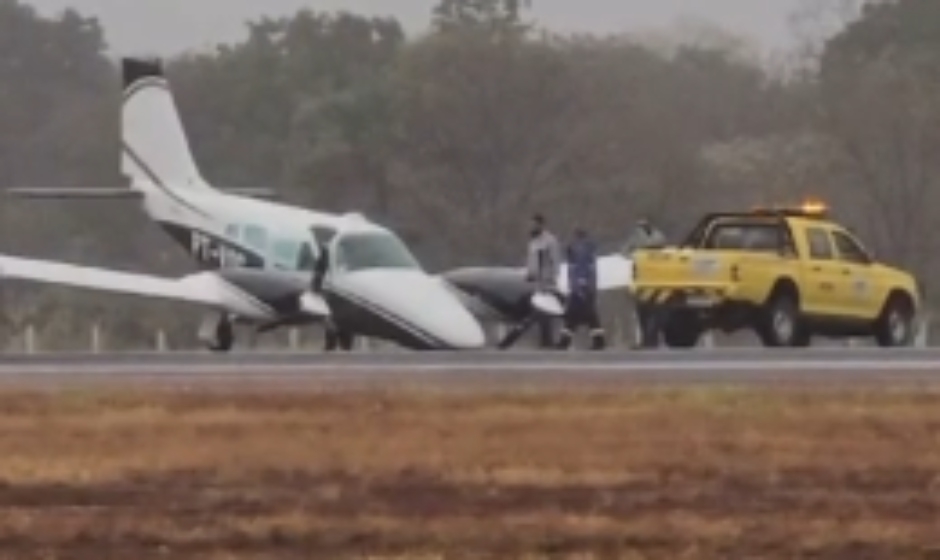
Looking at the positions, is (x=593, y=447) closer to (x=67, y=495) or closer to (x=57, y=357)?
(x=67, y=495)

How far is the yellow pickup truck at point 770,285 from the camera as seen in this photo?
39344 millimetres

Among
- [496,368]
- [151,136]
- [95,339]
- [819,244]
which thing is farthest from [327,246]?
[496,368]

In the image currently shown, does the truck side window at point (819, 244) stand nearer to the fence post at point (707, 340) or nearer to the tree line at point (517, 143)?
the fence post at point (707, 340)

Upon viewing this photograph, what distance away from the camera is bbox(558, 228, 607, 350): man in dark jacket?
133 feet

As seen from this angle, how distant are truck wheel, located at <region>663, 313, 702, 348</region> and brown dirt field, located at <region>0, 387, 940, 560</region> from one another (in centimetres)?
1380

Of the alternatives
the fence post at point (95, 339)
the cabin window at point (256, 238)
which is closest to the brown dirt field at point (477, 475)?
the cabin window at point (256, 238)

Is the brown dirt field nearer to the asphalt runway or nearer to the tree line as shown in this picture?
the asphalt runway

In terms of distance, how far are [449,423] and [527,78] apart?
Result: 58.6 meters

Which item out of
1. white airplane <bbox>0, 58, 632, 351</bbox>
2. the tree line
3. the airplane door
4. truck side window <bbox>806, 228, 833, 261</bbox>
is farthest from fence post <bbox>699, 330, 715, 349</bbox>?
the tree line

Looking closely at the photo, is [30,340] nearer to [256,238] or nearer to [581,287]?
[256,238]

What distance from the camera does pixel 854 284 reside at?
1587 inches

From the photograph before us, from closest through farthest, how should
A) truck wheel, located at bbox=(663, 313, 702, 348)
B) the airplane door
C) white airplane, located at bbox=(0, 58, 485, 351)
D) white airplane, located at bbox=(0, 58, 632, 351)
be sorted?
1. truck wheel, located at bbox=(663, 313, 702, 348)
2. white airplane, located at bbox=(0, 58, 632, 351)
3. white airplane, located at bbox=(0, 58, 485, 351)
4. the airplane door

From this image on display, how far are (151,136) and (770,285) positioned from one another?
20.3 m

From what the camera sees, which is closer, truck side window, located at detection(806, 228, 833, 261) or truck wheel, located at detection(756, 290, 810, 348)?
truck wheel, located at detection(756, 290, 810, 348)
